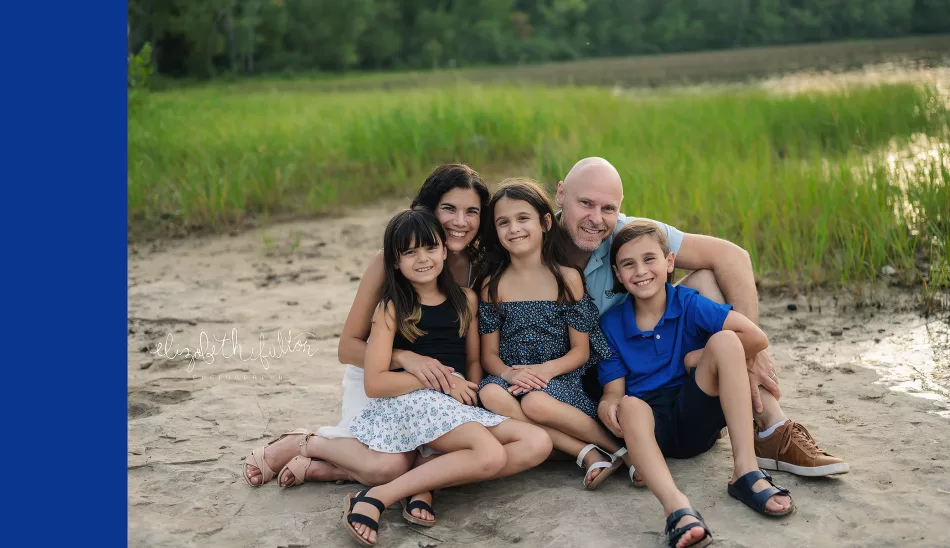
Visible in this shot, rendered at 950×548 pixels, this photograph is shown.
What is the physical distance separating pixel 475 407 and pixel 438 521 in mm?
383

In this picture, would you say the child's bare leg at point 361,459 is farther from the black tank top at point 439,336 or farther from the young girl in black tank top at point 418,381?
the black tank top at point 439,336

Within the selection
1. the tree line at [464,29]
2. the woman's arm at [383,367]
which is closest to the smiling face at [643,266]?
the woman's arm at [383,367]

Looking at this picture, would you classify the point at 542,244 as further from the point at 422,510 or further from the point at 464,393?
the point at 422,510

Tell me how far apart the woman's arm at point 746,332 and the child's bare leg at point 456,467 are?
85cm

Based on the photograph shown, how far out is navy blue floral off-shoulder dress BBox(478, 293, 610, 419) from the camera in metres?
2.96

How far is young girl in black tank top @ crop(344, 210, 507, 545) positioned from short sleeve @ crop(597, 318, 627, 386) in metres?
0.42

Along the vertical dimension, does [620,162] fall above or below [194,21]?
below

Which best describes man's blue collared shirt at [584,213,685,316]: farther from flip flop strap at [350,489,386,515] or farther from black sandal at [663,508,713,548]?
flip flop strap at [350,489,386,515]

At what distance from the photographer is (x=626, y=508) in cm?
267

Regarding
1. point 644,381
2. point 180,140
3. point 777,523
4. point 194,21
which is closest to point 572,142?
point 180,140

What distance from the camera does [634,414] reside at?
274 centimetres

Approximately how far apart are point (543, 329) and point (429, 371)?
0.43 m

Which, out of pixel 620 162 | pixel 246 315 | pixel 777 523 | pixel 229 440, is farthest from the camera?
pixel 620 162

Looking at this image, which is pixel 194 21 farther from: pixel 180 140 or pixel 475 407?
pixel 475 407
